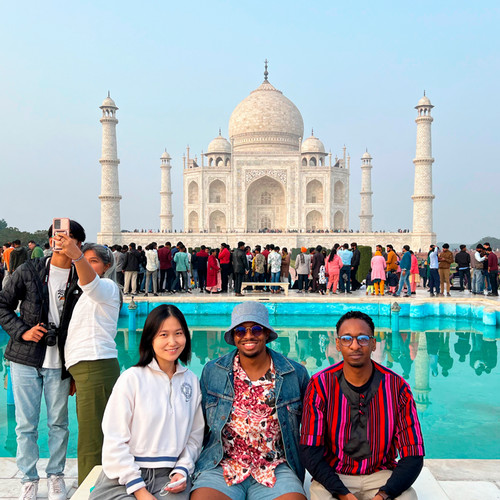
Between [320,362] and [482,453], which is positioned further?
[320,362]

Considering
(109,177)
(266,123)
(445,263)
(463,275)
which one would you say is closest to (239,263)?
(445,263)

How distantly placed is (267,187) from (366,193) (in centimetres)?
584

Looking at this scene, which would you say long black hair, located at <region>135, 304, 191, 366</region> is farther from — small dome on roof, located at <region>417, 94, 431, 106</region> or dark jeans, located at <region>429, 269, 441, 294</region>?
small dome on roof, located at <region>417, 94, 431, 106</region>

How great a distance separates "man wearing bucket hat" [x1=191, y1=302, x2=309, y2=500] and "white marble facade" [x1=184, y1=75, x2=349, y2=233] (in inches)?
942

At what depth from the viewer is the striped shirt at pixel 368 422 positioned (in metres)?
1.98

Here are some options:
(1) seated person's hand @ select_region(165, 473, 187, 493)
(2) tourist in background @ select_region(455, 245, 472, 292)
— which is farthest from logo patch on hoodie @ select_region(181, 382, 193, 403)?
(2) tourist in background @ select_region(455, 245, 472, 292)

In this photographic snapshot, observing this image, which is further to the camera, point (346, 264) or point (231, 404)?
point (346, 264)

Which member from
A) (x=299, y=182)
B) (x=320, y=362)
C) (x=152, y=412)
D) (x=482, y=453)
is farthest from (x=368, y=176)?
(x=152, y=412)

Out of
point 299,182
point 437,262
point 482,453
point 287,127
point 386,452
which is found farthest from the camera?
point 287,127

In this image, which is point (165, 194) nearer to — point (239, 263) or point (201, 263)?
point (201, 263)

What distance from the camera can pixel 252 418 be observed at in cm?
206

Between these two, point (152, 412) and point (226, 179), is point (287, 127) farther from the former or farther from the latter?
point (152, 412)

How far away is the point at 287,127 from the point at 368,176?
228 inches

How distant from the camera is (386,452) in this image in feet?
6.59
